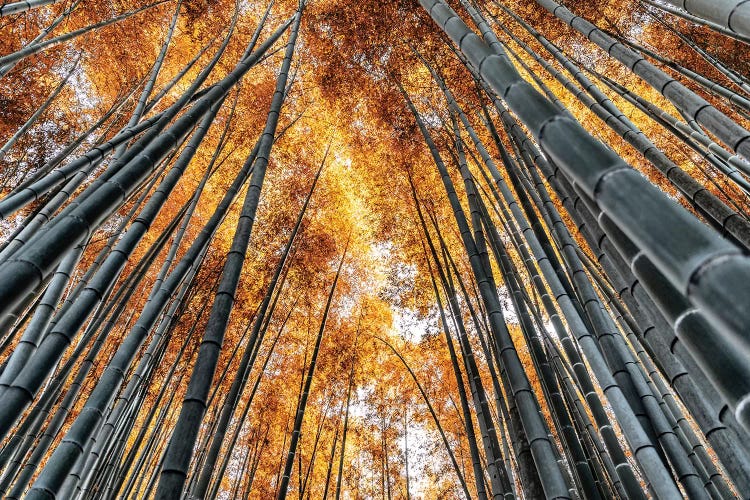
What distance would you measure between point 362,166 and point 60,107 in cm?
512

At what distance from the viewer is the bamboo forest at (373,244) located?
3.80ft

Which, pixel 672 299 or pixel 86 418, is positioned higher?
pixel 86 418

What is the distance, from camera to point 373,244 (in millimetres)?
8258

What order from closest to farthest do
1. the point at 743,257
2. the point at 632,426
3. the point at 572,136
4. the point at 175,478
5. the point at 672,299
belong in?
the point at 743,257
the point at 672,299
the point at 572,136
the point at 175,478
the point at 632,426

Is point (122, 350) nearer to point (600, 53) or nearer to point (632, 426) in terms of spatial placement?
point (632, 426)

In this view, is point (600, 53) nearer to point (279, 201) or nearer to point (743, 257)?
point (279, 201)

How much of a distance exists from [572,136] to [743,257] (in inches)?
14.7

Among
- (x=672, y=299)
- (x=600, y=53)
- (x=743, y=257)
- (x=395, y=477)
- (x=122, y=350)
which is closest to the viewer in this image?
(x=743, y=257)

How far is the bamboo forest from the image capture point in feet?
3.80

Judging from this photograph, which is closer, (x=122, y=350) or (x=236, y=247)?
(x=236, y=247)

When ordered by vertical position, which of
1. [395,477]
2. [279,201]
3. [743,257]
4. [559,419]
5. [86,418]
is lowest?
[743,257]

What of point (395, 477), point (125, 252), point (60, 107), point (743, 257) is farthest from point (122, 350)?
point (395, 477)

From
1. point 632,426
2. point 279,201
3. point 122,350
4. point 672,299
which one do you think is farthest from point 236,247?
point 279,201

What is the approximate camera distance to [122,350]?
1998mm
